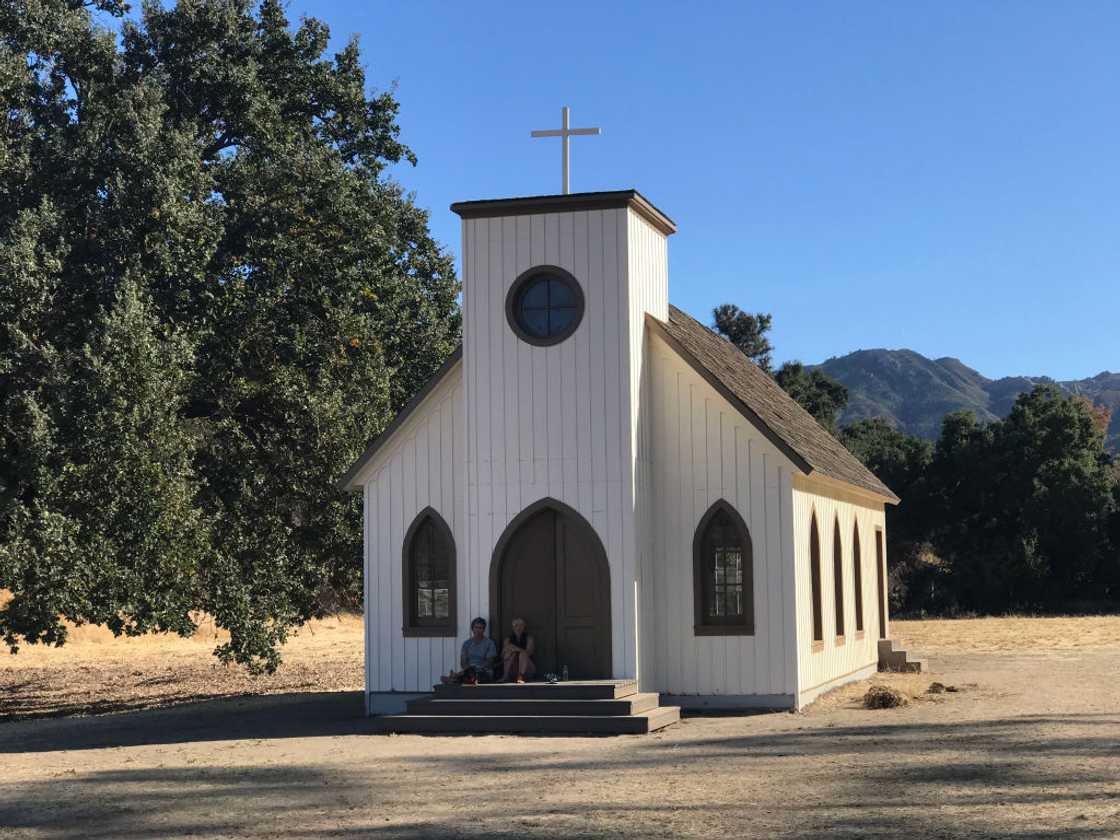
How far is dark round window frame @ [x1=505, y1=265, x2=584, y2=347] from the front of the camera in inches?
763

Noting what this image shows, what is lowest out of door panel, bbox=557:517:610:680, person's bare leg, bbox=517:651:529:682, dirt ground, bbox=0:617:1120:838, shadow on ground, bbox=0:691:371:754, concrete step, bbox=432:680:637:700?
shadow on ground, bbox=0:691:371:754

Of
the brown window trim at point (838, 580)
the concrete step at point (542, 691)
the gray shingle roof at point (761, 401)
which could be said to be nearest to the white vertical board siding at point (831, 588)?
the brown window trim at point (838, 580)

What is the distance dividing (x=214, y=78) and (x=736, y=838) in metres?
19.7

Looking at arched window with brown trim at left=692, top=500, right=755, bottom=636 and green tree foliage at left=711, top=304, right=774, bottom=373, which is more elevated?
green tree foliage at left=711, top=304, right=774, bottom=373

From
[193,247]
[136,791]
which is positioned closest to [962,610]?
[193,247]

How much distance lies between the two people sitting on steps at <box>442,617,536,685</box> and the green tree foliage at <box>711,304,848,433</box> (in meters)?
39.6

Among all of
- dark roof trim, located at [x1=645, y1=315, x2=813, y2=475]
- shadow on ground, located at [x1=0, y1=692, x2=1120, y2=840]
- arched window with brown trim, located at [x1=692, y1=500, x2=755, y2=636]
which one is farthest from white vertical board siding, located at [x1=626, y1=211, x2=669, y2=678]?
shadow on ground, located at [x1=0, y1=692, x2=1120, y2=840]

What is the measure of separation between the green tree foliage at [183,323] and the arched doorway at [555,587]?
615 cm

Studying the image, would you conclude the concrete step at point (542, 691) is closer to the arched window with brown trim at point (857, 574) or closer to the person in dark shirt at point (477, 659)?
the person in dark shirt at point (477, 659)

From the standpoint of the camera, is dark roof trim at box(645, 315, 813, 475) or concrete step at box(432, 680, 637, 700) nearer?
concrete step at box(432, 680, 637, 700)

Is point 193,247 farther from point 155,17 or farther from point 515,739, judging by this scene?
point 515,739

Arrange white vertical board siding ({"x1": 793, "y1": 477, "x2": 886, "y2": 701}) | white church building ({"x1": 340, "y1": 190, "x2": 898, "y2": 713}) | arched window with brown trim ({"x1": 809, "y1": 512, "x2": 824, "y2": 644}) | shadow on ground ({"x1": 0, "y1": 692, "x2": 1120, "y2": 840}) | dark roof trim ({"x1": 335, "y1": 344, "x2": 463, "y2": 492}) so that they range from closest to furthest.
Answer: shadow on ground ({"x1": 0, "y1": 692, "x2": 1120, "y2": 840}) → white church building ({"x1": 340, "y1": 190, "x2": 898, "y2": 713}) → white vertical board siding ({"x1": 793, "y1": 477, "x2": 886, "y2": 701}) → dark roof trim ({"x1": 335, "y1": 344, "x2": 463, "y2": 492}) → arched window with brown trim ({"x1": 809, "y1": 512, "x2": 824, "y2": 644})

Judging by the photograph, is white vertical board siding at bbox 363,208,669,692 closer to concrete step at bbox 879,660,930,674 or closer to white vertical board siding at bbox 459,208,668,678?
white vertical board siding at bbox 459,208,668,678

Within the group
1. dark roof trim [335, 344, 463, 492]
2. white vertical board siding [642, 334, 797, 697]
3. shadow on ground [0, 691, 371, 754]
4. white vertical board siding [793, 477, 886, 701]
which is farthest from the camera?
dark roof trim [335, 344, 463, 492]
